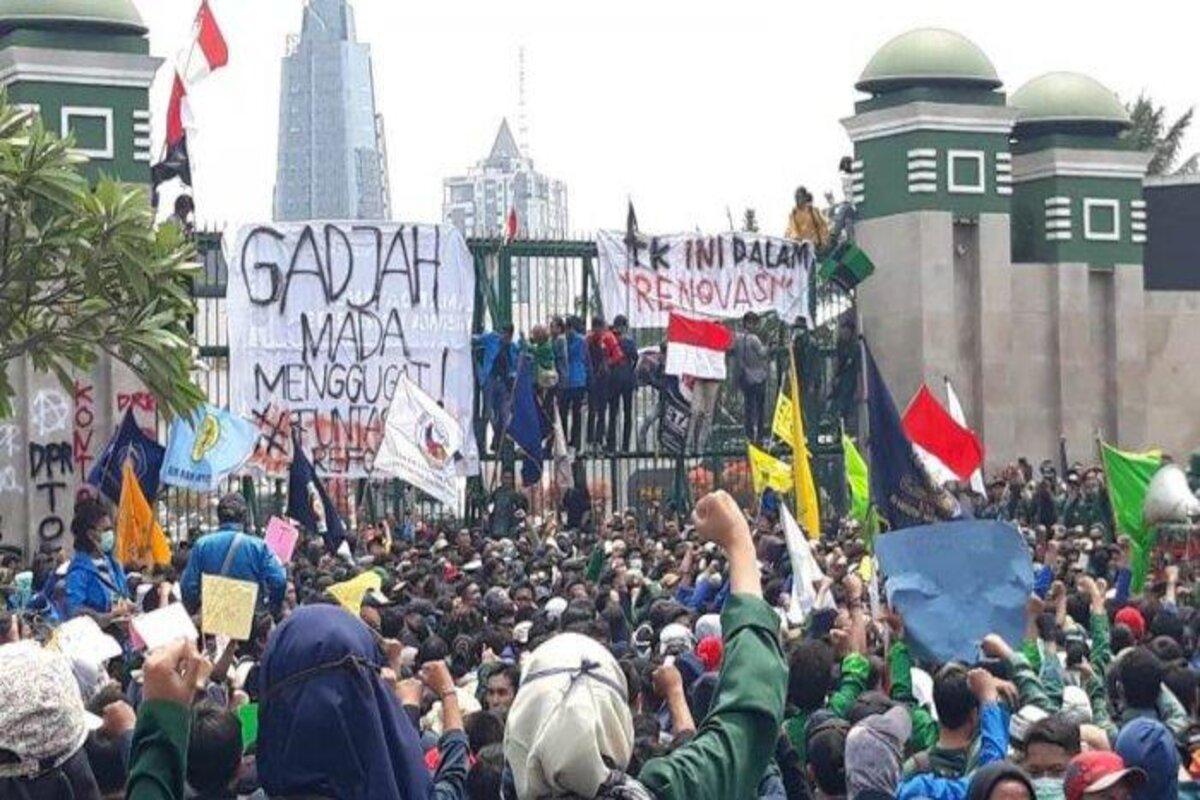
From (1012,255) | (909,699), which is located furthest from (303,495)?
(1012,255)

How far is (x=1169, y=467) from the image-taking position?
20219mm

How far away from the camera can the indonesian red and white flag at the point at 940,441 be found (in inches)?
706

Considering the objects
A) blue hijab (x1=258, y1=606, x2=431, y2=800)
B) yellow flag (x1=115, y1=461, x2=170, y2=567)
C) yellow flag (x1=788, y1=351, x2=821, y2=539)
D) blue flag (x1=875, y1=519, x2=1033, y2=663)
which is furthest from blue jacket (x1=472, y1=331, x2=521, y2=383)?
blue hijab (x1=258, y1=606, x2=431, y2=800)

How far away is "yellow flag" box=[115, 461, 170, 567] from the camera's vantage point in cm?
1838

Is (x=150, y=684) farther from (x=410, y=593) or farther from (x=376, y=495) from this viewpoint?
(x=376, y=495)

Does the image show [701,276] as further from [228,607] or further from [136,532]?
[228,607]

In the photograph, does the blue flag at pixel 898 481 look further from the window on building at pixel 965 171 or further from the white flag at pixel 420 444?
the window on building at pixel 965 171

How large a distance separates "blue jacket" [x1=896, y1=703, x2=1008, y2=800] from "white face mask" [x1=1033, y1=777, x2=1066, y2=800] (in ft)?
0.52

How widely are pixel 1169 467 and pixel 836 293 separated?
10.5 metres

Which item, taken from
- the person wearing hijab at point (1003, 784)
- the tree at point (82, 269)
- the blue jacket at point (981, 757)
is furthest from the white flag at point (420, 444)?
the person wearing hijab at point (1003, 784)

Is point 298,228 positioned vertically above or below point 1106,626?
above

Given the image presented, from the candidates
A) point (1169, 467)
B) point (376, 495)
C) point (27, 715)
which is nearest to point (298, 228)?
point (376, 495)

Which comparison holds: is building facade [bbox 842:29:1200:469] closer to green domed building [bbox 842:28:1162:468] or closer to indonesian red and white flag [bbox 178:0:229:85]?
green domed building [bbox 842:28:1162:468]

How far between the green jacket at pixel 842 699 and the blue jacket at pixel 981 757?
852 mm
